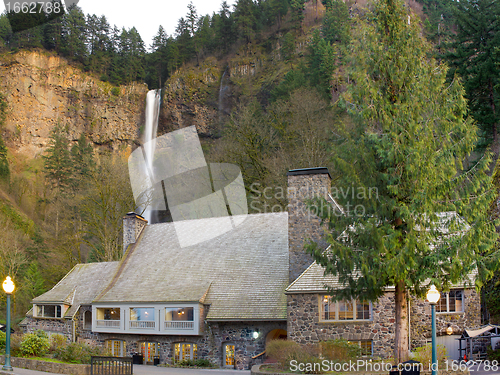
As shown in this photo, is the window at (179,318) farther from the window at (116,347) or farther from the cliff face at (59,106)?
the cliff face at (59,106)

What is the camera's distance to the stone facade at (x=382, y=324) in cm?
1662

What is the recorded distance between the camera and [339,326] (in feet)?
55.9

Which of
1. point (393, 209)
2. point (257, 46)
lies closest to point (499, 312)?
point (393, 209)

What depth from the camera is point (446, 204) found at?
12875mm

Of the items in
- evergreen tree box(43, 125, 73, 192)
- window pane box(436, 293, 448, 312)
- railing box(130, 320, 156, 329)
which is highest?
evergreen tree box(43, 125, 73, 192)

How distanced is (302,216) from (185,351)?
7.89 m

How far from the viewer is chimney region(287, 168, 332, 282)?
19.2 meters

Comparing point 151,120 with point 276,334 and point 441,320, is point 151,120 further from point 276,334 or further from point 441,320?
point 441,320

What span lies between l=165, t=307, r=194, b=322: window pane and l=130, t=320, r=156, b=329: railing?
0.77 meters

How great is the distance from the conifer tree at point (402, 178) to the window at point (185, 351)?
8980mm

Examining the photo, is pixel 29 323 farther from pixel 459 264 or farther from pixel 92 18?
pixel 92 18

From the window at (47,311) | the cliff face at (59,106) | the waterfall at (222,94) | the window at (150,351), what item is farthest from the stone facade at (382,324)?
the cliff face at (59,106)

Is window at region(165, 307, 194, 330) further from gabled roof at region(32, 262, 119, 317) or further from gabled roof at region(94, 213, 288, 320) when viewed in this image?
gabled roof at region(32, 262, 119, 317)

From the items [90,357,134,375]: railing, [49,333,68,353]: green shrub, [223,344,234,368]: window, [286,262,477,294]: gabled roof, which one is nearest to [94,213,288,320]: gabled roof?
[223,344,234,368]: window
